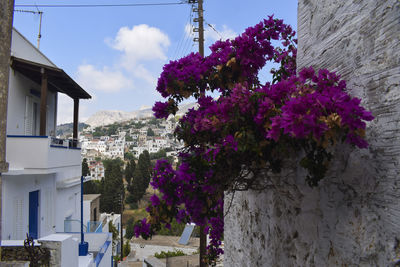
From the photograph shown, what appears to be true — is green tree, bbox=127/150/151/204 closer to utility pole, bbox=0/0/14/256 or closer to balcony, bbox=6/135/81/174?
balcony, bbox=6/135/81/174

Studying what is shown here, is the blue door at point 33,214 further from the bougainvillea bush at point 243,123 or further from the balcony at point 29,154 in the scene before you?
the bougainvillea bush at point 243,123

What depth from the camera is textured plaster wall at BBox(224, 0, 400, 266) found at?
4.95 ft

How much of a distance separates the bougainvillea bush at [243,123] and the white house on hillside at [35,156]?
193 inches

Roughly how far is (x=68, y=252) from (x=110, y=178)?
40.0 metres

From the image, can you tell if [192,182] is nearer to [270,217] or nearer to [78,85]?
[270,217]

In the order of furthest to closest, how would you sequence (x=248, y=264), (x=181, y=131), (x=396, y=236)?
(x=248, y=264) → (x=181, y=131) → (x=396, y=236)

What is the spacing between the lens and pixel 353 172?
5.55ft

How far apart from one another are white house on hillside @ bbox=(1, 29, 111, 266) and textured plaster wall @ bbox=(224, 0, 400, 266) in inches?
213

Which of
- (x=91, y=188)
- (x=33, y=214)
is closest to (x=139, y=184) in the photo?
(x=91, y=188)

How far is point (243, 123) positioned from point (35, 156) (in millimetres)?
7431

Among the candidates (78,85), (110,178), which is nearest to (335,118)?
(78,85)

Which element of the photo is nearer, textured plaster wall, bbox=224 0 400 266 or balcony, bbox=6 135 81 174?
textured plaster wall, bbox=224 0 400 266

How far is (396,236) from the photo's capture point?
145cm

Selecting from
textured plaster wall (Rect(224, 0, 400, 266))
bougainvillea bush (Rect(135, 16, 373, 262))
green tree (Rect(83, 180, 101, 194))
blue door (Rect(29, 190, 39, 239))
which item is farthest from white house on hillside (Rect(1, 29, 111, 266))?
green tree (Rect(83, 180, 101, 194))
